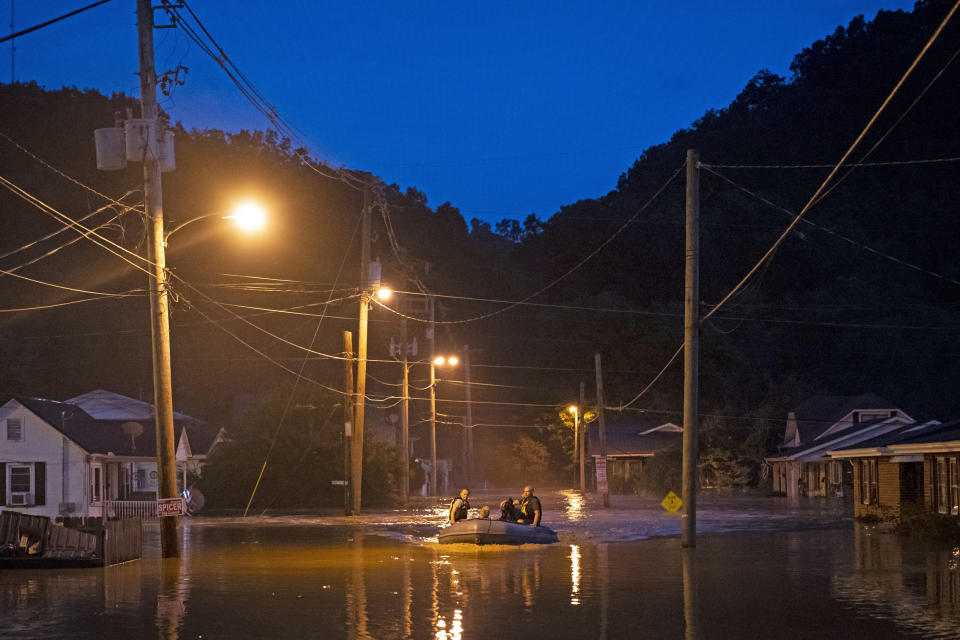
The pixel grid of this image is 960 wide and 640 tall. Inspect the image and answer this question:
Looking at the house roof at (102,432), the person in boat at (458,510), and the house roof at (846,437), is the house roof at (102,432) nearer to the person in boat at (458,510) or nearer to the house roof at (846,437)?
the person in boat at (458,510)

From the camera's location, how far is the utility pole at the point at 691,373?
28.9 meters

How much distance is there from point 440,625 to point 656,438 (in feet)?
263

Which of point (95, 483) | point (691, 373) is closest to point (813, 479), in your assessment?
point (95, 483)

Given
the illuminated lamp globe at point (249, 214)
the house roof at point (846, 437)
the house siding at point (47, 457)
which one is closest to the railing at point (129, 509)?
the house siding at point (47, 457)

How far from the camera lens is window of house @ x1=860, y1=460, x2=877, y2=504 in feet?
138

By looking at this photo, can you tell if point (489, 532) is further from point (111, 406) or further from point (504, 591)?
point (111, 406)

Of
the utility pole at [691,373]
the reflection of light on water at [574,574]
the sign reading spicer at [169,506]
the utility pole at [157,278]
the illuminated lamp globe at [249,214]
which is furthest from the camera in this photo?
the utility pole at [691,373]

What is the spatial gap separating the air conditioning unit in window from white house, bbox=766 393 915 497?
37.7 m

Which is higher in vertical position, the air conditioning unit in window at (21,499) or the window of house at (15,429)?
the window of house at (15,429)

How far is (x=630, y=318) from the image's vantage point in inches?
4021

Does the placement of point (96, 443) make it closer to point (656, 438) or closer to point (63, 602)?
point (63, 602)

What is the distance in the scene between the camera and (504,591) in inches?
746

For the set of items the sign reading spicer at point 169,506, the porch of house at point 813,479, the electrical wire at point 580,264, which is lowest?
the porch of house at point 813,479

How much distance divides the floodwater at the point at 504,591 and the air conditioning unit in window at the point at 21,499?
19.8 meters
